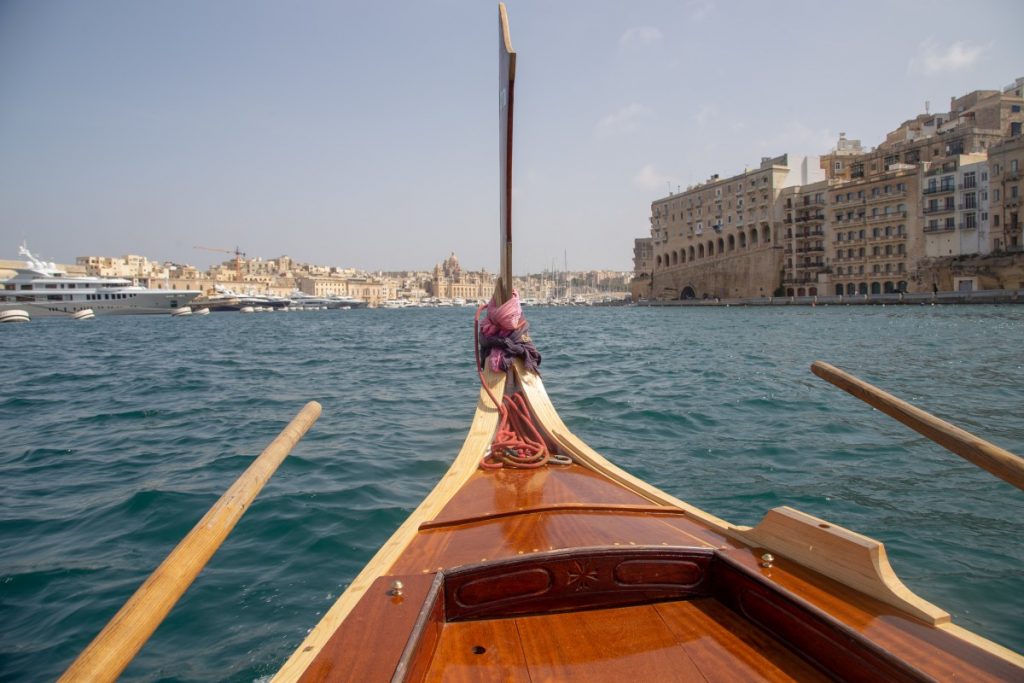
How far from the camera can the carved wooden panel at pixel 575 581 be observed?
86.5 inches

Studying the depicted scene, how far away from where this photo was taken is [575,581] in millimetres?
2283

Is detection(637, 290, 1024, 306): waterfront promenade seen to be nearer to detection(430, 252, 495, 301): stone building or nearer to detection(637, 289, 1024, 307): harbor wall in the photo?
detection(637, 289, 1024, 307): harbor wall

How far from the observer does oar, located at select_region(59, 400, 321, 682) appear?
4.25 feet

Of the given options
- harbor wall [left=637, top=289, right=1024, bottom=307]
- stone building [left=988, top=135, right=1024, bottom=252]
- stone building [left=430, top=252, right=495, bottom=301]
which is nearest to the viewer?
harbor wall [left=637, top=289, right=1024, bottom=307]

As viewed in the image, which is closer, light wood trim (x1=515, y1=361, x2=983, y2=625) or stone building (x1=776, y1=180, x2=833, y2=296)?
light wood trim (x1=515, y1=361, x2=983, y2=625)

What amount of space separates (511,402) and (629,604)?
2.06 m

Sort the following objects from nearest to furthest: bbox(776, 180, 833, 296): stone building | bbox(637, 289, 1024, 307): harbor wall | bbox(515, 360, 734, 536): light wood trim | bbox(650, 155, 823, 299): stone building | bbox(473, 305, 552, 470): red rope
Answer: bbox(515, 360, 734, 536): light wood trim
bbox(473, 305, 552, 470): red rope
bbox(637, 289, 1024, 307): harbor wall
bbox(776, 180, 833, 296): stone building
bbox(650, 155, 823, 299): stone building

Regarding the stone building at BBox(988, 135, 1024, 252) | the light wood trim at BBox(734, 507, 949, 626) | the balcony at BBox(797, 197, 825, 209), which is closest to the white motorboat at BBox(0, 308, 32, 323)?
the light wood trim at BBox(734, 507, 949, 626)

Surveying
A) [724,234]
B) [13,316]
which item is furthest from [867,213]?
[13,316]

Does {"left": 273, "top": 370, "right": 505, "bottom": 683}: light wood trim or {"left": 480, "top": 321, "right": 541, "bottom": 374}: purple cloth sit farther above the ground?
{"left": 480, "top": 321, "right": 541, "bottom": 374}: purple cloth

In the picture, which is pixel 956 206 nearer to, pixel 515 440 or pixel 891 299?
pixel 891 299

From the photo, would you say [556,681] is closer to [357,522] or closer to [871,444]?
[357,522]

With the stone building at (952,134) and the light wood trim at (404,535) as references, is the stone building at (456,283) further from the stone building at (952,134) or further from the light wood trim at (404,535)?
the light wood trim at (404,535)

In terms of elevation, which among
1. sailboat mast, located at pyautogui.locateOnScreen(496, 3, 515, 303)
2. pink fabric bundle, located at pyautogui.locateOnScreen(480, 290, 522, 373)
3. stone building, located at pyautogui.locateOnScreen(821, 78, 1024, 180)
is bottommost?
pink fabric bundle, located at pyautogui.locateOnScreen(480, 290, 522, 373)
